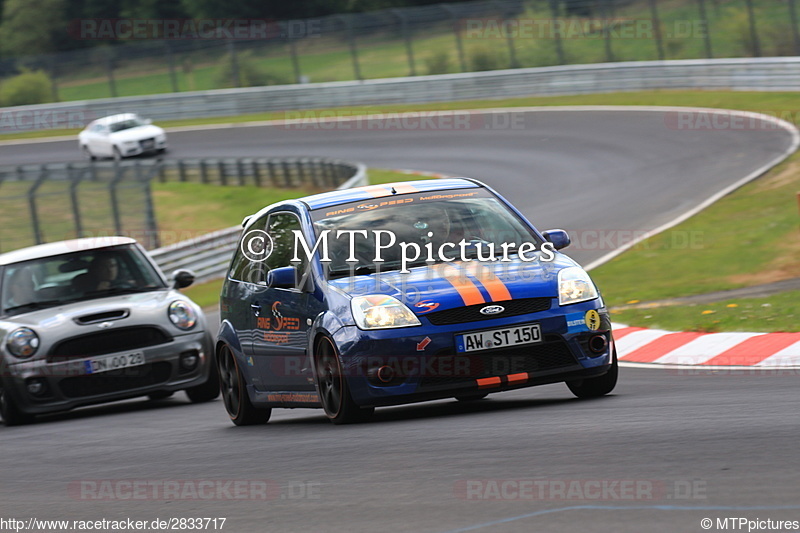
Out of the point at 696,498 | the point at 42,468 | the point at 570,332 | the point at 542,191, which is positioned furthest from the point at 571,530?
the point at 542,191

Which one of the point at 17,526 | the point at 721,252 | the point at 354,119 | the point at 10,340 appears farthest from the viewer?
the point at 354,119

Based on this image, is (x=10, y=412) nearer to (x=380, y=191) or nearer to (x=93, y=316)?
(x=93, y=316)

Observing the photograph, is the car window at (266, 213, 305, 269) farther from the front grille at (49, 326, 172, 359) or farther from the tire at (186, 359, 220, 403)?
the tire at (186, 359, 220, 403)

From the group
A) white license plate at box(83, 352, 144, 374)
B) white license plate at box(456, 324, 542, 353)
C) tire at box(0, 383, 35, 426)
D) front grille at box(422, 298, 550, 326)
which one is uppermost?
front grille at box(422, 298, 550, 326)

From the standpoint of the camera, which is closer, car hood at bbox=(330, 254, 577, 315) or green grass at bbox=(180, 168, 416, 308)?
car hood at bbox=(330, 254, 577, 315)

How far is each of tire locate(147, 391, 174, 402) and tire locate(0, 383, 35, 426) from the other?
3.48ft

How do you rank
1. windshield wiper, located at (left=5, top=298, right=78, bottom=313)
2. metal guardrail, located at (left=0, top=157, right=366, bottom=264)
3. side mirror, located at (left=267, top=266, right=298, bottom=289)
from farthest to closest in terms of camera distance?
metal guardrail, located at (left=0, top=157, right=366, bottom=264) < windshield wiper, located at (left=5, top=298, right=78, bottom=313) < side mirror, located at (left=267, top=266, right=298, bottom=289)

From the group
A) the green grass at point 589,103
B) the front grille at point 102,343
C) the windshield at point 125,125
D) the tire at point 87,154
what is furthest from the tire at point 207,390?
the tire at point 87,154

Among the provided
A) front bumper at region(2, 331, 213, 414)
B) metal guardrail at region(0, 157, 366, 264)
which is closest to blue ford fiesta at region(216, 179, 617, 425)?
front bumper at region(2, 331, 213, 414)

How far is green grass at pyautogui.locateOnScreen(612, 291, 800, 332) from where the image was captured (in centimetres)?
1105

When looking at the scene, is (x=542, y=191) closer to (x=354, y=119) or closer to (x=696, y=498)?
(x=354, y=119)

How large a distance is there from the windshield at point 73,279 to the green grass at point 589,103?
61.2 feet

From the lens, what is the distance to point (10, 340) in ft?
36.3

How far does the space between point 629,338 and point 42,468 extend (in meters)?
5.62
